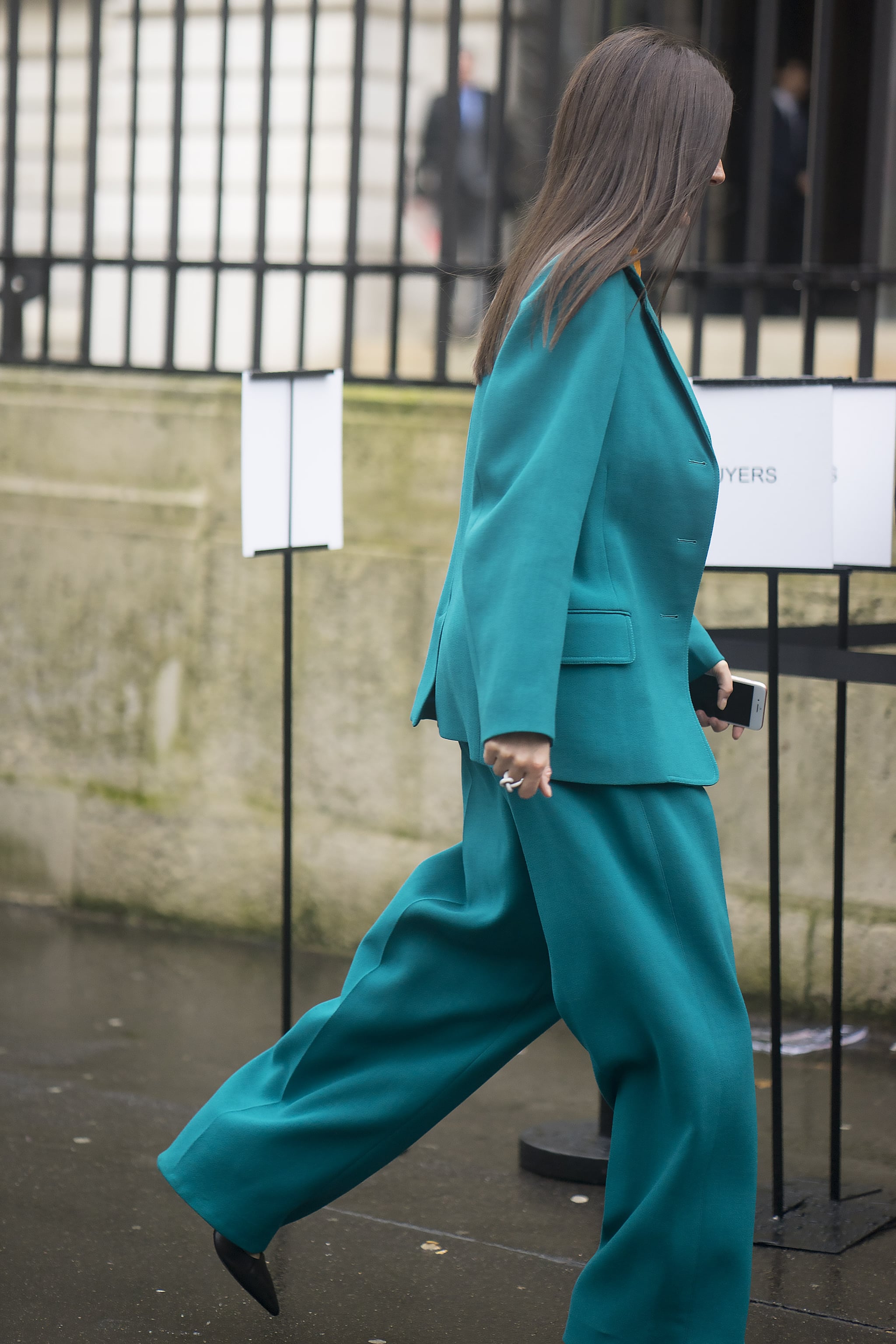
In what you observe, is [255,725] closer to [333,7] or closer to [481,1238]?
[481,1238]

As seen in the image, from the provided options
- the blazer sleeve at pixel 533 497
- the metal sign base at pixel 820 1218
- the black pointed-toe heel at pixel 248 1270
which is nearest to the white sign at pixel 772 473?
the blazer sleeve at pixel 533 497

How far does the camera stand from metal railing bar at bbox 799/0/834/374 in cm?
474

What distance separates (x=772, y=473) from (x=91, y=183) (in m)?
3.40

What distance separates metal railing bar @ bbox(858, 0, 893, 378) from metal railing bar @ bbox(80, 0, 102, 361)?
8.42ft

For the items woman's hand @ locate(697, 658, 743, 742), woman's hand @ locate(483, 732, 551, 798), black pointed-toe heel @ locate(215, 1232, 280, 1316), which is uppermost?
woman's hand @ locate(697, 658, 743, 742)

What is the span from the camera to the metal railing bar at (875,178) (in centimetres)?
475

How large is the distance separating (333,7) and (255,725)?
24.4 feet

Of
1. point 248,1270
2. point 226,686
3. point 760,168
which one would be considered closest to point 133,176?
point 226,686

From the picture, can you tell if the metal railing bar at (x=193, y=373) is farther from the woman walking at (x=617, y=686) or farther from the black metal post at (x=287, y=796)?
the woman walking at (x=617, y=686)

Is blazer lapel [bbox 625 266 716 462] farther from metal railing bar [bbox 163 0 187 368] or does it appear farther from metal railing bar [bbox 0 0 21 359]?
metal railing bar [bbox 0 0 21 359]

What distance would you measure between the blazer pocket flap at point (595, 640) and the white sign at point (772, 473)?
0.86 m

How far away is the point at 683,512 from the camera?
103 inches

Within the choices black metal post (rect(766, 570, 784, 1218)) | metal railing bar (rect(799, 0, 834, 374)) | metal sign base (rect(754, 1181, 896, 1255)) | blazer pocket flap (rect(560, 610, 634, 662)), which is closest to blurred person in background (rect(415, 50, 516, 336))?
metal railing bar (rect(799, 0, 834, 374))

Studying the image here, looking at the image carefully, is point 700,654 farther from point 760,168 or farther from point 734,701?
point 760,168
